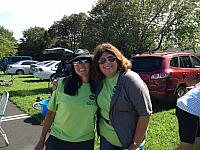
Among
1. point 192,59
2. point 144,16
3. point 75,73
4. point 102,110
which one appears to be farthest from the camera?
point 144,16

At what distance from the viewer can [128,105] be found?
2.64 metres

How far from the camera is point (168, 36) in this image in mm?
36844

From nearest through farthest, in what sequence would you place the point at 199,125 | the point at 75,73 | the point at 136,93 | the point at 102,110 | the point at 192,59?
the point at 199,125, the point at 136,93, the point at 102,110, the point at 75,73, the point at 192,59

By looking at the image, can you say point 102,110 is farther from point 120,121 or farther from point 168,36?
point 168,36

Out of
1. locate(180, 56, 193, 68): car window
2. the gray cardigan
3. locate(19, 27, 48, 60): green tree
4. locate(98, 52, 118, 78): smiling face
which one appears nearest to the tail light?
locate(180, 56, 193, 68): car window

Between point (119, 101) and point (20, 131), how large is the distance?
5.32 meters

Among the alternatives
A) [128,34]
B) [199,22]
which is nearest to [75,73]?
[128,34]

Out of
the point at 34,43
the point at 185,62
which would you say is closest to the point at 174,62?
the point at 185,62

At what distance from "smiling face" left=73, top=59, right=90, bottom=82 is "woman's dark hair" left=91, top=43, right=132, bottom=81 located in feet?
0.21

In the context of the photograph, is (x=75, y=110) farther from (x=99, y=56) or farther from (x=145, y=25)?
(x=145, y=25)

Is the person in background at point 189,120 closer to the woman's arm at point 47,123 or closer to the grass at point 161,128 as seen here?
the woman's arm at point 47,123

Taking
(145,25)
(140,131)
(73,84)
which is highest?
(145,25)

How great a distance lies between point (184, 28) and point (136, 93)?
115 feet

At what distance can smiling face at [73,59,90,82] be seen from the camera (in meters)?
3.12
